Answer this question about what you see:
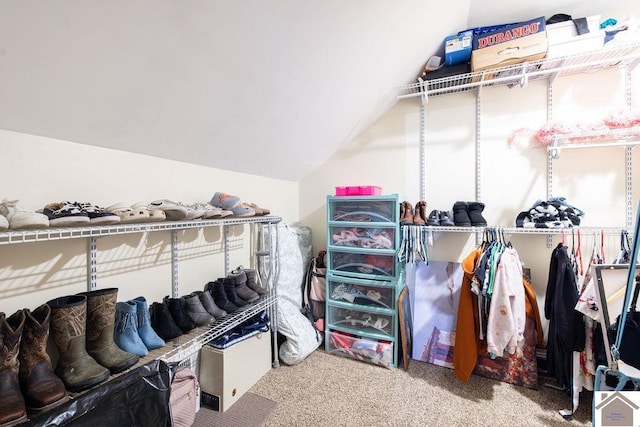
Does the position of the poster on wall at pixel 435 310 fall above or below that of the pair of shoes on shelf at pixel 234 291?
below

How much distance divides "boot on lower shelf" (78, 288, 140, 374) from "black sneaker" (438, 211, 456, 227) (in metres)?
1.99

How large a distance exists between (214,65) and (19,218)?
0.85 m

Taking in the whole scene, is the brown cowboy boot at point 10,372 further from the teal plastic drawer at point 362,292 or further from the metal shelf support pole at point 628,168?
the metal shelf support pole at point 628,168

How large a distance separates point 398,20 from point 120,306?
203 centimetres

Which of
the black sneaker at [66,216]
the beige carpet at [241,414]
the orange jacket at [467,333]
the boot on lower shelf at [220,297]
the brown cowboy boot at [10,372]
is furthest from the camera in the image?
the orange jacket at [467,333]

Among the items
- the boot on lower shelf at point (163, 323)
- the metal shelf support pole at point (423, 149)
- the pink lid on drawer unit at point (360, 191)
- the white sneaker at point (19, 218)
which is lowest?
the boot on lower shelf at point (163, 323)

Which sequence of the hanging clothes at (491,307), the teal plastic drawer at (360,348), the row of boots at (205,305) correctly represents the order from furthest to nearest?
the teal plastic drawer at (360,348) → the hanging clothes at (491,307) → the row of boots at (205,305)

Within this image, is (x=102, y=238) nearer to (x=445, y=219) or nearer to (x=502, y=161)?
(x=445, y=219)

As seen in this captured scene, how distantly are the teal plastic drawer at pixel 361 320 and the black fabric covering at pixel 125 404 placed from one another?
1379 millimetres

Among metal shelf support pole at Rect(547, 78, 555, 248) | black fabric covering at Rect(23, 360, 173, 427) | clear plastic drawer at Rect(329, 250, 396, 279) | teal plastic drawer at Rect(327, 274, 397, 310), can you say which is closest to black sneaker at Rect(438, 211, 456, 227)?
clear plastic drawer at Rect(329, 250, 396, 279)

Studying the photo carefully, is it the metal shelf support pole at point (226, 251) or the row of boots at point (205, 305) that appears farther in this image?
the metal shelf support pole at point (226, 251)

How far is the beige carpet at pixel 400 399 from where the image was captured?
1413 millimetres

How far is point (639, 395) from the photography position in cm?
87

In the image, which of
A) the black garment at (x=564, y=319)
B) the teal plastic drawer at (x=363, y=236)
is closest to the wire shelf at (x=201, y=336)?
the teal plastic drawer at (x=363, y=236)
